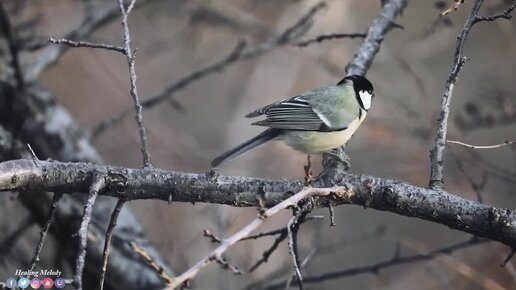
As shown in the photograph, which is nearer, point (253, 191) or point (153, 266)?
point (153, 266)

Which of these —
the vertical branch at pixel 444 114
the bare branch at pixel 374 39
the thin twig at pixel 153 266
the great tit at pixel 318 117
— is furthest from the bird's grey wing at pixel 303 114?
the thin twig at pixel 153 266

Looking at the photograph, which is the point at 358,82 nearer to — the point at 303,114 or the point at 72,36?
the point at 303,114

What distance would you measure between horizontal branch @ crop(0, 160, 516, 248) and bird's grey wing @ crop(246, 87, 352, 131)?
1100mm

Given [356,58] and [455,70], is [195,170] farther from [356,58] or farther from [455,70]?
[455,70]

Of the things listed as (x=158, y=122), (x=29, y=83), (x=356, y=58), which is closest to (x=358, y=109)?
(x=356, y=58)

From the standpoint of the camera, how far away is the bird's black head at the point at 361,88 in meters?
3.22

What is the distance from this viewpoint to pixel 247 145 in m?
3.09

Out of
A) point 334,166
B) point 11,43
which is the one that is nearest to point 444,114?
point 334,166

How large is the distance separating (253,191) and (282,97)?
4.39m

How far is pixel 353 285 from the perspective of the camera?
6648 mm

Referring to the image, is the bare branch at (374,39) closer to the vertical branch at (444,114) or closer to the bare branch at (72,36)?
the vertical branch at (444,114)

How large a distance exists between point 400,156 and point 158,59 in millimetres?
3943

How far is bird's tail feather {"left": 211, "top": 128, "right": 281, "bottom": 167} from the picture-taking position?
9.50 feet

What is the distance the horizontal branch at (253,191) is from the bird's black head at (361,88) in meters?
1.17
